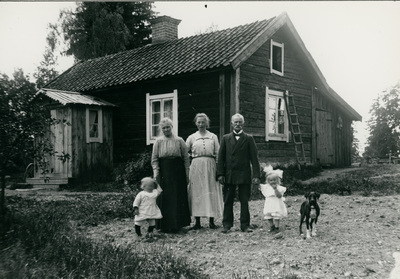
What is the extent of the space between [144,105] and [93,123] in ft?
5.68

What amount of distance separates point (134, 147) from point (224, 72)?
4111 millimetres

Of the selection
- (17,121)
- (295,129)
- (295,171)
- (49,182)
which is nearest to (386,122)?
(295,171)

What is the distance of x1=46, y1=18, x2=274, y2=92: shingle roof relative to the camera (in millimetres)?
12539

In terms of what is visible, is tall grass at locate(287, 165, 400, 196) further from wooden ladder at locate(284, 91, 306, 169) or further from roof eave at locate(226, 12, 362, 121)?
roof eave at locate(226, 12, 362, 121)

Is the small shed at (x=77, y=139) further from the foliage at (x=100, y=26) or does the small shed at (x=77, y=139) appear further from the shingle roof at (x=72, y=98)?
the foliage at (x=100, y=26)

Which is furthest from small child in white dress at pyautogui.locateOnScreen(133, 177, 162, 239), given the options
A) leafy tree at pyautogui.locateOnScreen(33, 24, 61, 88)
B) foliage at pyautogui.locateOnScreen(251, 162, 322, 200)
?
leafy tree at pyautogui.locateOnScreen(33, 24, 61, 88)

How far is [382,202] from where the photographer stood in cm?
796

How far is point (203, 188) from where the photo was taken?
262 inches

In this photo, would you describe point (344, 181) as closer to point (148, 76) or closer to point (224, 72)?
point (224, 72)

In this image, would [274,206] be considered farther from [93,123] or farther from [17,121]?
[93,123]

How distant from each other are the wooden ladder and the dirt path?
6693 millimetres

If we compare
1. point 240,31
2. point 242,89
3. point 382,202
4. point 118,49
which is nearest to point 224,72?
point 242,89

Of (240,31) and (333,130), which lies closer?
(240,31)

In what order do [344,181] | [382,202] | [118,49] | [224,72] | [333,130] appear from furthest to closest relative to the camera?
1. [118,49]
2. [333,130]
3. [224,72]
4. [344,181]
5. [382,202]
